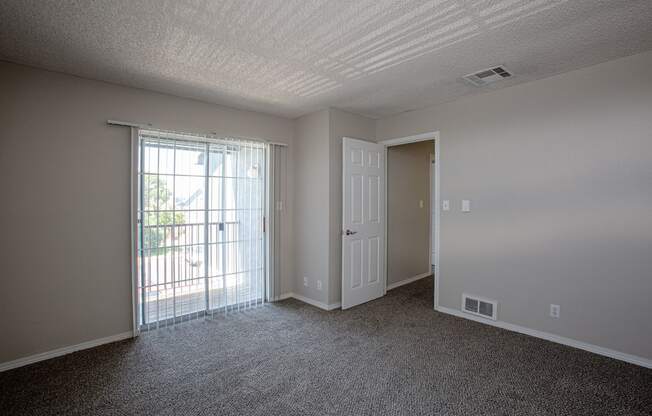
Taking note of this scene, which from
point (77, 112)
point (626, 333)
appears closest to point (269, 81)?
point (77, 112)

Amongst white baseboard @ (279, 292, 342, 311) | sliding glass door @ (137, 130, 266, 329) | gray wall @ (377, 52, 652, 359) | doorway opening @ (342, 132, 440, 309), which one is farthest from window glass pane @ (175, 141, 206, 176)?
gray wall @ (377, 52, 652, 359)

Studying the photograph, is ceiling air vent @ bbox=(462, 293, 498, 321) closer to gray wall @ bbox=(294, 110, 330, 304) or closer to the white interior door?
the white interior door

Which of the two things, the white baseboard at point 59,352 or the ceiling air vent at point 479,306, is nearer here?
the white baseboard at point 59,352

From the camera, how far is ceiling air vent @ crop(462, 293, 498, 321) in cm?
333

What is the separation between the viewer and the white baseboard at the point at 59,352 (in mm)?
2525

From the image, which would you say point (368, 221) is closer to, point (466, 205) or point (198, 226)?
point (466, 205)

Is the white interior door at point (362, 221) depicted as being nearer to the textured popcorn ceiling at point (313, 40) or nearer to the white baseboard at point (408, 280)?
the white baseboard at point (408, 280)

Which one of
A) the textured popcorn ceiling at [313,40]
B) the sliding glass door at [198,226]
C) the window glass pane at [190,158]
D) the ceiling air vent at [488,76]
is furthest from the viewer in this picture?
the window glass pane at [190,158]

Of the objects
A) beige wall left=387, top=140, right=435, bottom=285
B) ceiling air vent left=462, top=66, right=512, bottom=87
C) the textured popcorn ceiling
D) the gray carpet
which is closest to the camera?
the textured popcorn ceiling

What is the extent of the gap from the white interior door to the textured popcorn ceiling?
3.63ft

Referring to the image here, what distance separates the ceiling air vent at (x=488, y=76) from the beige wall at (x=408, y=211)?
1.70m

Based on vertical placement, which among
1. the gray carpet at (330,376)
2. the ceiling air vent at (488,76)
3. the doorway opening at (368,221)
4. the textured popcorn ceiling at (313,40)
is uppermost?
A: the ceiling air vent at (488,76)

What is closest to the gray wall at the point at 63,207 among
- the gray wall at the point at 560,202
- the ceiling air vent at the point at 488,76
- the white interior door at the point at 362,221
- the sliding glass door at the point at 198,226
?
the sliding glass door at the point at 198,226

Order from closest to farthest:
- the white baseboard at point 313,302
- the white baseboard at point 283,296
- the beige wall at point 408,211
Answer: the white baseboard at point 313,302
the white baseboard at point 283,296
the beige wall at point 408,211
